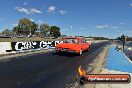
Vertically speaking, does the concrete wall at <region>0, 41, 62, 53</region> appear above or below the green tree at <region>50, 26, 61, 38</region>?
below

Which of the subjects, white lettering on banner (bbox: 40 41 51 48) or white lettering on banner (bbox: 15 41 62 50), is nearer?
white lettering on banner (bbox: 15 41 62 50)

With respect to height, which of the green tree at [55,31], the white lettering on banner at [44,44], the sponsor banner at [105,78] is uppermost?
the green tree at [55,31]

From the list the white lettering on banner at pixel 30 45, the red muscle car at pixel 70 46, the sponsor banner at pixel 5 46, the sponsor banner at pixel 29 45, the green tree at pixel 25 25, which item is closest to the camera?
the red muscle car at pixel 70 46

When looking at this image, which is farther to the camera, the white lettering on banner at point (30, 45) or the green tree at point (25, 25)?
the green tree at point (25, 25)

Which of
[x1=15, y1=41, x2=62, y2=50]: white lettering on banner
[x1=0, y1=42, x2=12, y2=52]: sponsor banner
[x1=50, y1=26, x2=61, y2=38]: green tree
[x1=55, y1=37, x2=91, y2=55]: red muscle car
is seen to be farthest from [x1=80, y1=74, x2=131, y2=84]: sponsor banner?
[x1=50, y1=26, x2=61, y2=38]: green tree

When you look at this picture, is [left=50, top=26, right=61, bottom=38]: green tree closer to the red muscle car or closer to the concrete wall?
the concrete wall

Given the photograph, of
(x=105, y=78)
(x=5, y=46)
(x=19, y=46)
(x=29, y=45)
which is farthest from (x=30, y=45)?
(x=105, y=78)

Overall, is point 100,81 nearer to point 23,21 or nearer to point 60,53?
point 60,53

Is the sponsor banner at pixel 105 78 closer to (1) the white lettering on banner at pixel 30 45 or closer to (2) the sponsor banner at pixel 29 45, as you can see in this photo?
(2) the sponsor banner at pixel 29 45

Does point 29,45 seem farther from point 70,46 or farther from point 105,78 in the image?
point 105,78

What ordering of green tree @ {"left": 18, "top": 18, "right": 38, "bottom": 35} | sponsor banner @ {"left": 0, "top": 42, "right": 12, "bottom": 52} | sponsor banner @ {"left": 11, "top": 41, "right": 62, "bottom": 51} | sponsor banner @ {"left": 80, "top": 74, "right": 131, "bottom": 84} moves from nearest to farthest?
sponsor banner @ {"left": 80, "top": 74, "right": 131, "bottom": 84}
sponsor banner @ {"left": 0, "top": 42, "right": 12, "bottom": 52}
sponsor banner @ {"left": 11, "top": 41, "right": 62, "bottom": 51}
green tree @ {"left": 18, "top": 18, "right": 38, "bottom": 35}

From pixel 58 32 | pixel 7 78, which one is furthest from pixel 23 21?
pixel 7 78

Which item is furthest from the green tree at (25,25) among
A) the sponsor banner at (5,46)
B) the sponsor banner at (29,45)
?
the sponsor banner at (5,46)

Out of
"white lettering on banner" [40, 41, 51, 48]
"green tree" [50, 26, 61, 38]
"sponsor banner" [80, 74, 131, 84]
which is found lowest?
"white lettering on banner" [40, 41, 51, 48]
